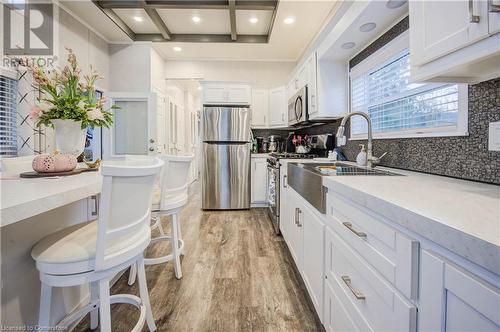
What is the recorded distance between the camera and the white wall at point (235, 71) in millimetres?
4660

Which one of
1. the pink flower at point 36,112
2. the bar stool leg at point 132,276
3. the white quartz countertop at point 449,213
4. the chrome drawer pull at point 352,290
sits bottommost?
the bar stool leg at point 132,276

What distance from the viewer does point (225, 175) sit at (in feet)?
13.6

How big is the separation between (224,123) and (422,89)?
294 cm

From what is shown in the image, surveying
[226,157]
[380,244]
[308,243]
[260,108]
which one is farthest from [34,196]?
[260,108]

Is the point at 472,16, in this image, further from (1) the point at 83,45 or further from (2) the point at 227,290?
(1) the point at 83,45

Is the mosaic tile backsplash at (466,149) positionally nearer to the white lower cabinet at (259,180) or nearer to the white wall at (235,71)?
the white lower cabinet at (259,180)

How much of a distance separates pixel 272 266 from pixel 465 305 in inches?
72.3

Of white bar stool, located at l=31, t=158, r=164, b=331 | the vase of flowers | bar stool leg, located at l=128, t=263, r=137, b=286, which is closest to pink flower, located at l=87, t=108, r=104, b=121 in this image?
the vase of flowers

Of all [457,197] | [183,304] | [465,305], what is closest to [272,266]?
[183,304]

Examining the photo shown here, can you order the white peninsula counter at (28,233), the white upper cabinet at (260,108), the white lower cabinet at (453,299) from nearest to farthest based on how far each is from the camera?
the white lower cabinet at (453,299)
the white peninsula counter at (28,233)
the white upper cabinet at (260,108)

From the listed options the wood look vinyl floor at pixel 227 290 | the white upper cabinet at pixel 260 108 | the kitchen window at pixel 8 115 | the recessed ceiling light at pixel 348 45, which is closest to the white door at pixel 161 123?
the white upper cabinet at pixel 260 108

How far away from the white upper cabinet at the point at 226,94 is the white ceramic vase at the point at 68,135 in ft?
9.15

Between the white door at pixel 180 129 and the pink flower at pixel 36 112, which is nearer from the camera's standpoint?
the pink flower at pixel 36 112

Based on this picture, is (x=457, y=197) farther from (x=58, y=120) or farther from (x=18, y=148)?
(x=18, y=148)
